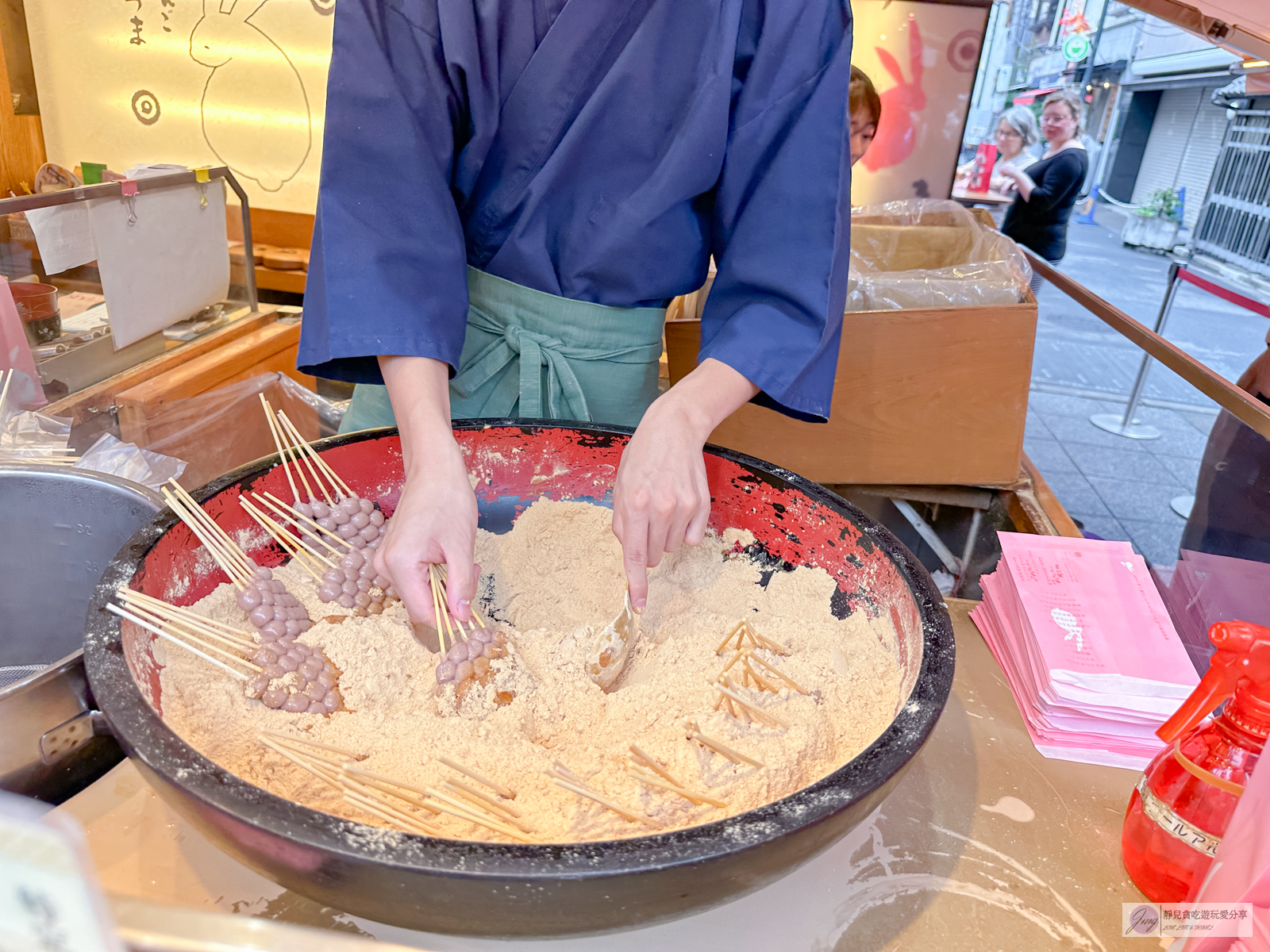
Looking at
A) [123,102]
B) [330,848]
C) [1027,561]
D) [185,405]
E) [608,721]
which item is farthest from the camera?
[123,102]

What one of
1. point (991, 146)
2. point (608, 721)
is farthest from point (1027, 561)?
point (991, 146)

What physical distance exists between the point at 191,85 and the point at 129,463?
319 cm

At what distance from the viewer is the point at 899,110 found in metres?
3.54

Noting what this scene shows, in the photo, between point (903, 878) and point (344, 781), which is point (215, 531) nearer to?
point (344, 781)

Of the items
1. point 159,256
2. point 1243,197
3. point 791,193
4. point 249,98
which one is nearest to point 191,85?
point 249,98

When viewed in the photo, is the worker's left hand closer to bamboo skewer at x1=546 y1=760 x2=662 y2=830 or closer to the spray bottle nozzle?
bamboo skewer at x1=546 y1=760 x2=662 y2=830

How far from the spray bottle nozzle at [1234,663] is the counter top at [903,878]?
0.21m

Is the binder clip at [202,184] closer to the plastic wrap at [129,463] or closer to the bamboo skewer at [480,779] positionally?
the plastic wrap at [129,463]

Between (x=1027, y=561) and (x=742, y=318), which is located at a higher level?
(x=742, y=318)

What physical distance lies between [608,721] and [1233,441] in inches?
48.0

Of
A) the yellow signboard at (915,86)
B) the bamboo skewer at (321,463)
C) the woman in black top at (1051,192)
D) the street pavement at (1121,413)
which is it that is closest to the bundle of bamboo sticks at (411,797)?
the bamboo skewer at (321,463)

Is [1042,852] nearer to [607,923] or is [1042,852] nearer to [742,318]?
[607,923]

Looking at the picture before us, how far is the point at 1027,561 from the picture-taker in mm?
1135

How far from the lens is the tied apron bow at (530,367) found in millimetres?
1193
